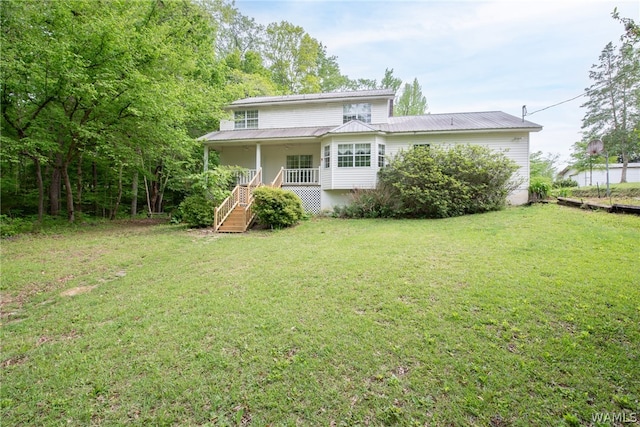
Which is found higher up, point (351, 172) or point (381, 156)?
point (381, 156)

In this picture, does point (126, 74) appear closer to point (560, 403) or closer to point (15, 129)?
point (15, 129)

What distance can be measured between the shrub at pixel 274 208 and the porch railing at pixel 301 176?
395 cm

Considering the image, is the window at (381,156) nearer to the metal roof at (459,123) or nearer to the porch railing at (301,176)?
the metal roof at (459,123)

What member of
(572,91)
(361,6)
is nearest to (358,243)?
(361,6)

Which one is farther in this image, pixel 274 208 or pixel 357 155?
pixel 357 155

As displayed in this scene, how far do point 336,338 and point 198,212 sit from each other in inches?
372

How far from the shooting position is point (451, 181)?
11.2 m

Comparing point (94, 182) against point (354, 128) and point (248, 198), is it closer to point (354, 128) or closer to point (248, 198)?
point (248, 198)

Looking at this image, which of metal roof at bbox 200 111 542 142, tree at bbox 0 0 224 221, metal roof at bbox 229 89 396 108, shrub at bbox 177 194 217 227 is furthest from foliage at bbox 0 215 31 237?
metal roof at bbox 229 89 396 108

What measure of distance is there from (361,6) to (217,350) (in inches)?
492

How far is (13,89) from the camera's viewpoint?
31.4 feet

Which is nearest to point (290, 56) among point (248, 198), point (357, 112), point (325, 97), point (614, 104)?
point (325, 97)

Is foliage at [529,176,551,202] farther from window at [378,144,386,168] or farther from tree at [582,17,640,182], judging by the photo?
tree at [582,17,640,182]

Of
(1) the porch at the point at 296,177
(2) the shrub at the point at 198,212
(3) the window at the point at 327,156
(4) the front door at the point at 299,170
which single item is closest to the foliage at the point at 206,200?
(2) the shrub at the point at 198,212
